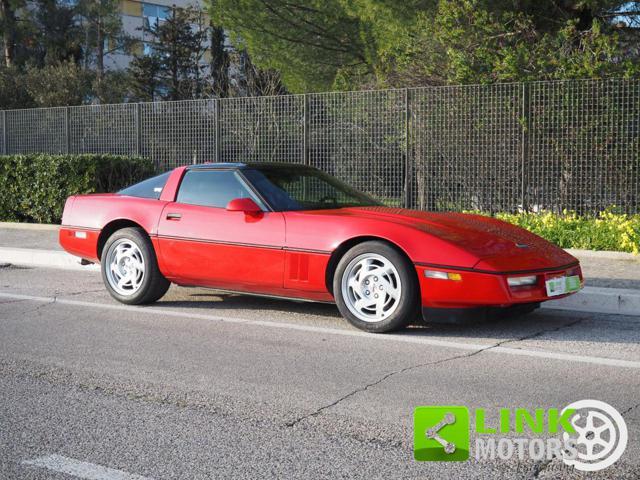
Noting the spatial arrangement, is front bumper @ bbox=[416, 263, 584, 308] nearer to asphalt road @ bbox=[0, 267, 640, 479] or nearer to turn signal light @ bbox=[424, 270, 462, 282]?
turn signal light @ bbox=[424, 270, 462, 282]

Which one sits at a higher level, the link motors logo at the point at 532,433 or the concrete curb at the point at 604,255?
the concrete curb at the point at 604,255

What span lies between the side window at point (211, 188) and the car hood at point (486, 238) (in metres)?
0.96

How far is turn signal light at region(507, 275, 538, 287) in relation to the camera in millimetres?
6219

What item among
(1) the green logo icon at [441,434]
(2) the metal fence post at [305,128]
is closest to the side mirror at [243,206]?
(1) the green logo icon at [441,434]

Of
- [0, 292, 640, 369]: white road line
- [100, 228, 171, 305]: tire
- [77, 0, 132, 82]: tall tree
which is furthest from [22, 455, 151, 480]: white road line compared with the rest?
[77, 0, 132, 82]: tall tree

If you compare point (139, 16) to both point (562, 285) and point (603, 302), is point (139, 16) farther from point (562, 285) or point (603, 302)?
point (562, 285)

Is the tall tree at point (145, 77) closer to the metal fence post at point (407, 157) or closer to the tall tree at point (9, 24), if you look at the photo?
the tall tree at point (9, 24)

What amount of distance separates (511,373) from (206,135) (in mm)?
12666

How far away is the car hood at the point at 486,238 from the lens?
631 cm

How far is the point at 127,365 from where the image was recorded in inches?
223

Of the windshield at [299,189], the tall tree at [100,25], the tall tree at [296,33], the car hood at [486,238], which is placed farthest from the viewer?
the tall tree at [100,25]

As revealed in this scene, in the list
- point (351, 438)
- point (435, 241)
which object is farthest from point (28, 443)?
point (435, 241)

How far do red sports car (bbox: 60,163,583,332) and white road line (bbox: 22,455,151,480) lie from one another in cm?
317

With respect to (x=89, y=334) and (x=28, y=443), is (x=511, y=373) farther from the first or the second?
(x=89, y=334)
